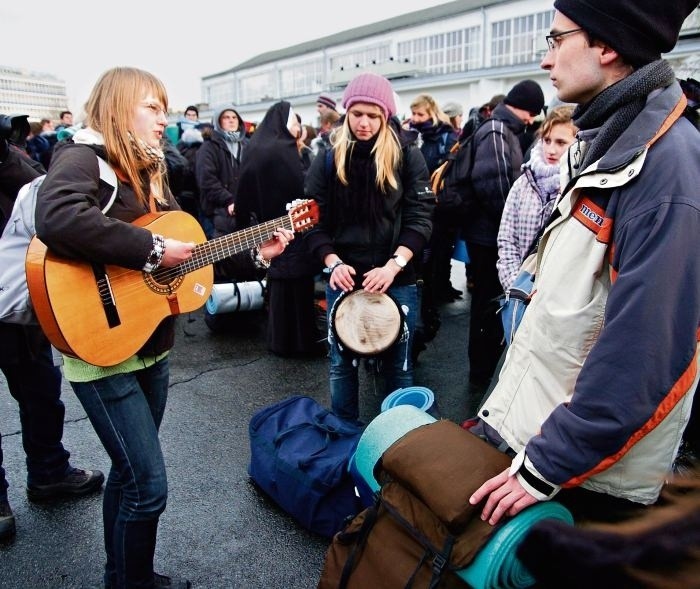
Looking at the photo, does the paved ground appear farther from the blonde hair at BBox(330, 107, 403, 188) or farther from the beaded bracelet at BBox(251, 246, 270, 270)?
the blonde hair at BBox(330, 107, 403, 188)

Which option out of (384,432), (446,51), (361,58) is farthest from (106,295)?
(361,58)

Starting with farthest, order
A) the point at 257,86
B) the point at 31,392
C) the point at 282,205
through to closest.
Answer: the point at 257,86
the point at 282,205
the point at 31,392

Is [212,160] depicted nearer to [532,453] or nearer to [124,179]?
[124,179]

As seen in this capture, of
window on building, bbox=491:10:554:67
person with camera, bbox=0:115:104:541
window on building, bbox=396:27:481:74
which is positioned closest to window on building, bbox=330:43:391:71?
window on building, bbox=396:27:481:74

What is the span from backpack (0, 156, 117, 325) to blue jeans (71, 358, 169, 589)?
0.45 metres

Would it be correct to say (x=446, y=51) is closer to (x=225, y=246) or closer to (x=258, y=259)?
(x=258, y=259)

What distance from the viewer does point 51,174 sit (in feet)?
6.26

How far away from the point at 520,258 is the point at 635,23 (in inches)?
89.9

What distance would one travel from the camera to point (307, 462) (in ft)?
9.18

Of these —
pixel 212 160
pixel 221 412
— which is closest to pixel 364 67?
pixel 212 160

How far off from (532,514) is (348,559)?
1.95 ft

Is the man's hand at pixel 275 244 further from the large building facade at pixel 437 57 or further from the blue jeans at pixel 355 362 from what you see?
the large building facade at pixel 437 57

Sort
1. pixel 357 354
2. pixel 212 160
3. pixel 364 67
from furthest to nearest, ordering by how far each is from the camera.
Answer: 1. pixel 364 67
2. pixel 212 160
3. pixel 357 354

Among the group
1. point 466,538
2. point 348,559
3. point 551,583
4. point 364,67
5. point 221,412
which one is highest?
point 364,67
